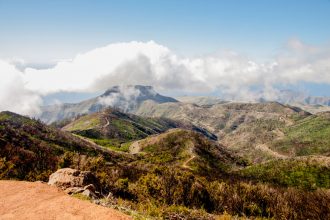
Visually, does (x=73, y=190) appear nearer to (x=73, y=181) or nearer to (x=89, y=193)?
(x=89, y=193)

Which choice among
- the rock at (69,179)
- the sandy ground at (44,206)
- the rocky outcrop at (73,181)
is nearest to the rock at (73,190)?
the rocky outcrop at (73,181)

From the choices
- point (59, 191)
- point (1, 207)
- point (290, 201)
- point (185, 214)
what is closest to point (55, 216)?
point (1, 207)

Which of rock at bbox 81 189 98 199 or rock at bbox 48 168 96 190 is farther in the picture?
rock at bbox 48 168 96 190

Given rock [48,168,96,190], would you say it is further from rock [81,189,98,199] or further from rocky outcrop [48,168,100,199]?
rock [81,189,98,199]

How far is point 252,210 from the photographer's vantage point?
83.2 meters

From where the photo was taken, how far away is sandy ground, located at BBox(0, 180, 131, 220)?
3042 cm

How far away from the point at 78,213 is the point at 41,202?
677cm

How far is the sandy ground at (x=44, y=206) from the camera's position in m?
Answer: 30.4

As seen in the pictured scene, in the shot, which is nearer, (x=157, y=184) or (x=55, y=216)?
(x=55, y=216)

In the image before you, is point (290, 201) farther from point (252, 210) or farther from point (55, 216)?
point (55, 216)

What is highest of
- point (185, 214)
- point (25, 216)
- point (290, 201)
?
point (25, 216)

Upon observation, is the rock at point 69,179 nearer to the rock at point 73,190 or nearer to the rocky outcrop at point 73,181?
the rocky outcrop at point 73,181

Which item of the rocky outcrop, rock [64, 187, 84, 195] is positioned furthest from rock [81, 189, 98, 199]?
rock [64, 187, 84, 195]

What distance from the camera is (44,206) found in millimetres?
33594
